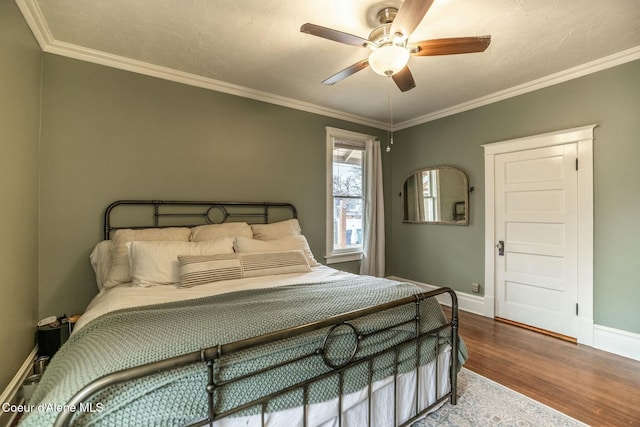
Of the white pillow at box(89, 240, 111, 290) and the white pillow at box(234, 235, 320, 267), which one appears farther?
the white pillow at box(234, 235, 320, 267)

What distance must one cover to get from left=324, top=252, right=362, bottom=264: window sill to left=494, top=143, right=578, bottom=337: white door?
1.71 metres

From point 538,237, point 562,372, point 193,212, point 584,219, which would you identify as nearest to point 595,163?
point 584,219

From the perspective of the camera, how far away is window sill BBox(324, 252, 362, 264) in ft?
12.5

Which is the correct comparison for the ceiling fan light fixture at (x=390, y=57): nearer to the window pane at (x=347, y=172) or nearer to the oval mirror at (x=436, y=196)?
the window pane at (x=347, y=172)

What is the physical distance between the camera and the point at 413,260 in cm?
424

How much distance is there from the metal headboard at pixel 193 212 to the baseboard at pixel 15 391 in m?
0.98

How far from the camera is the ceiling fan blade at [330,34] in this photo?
5.34 ft

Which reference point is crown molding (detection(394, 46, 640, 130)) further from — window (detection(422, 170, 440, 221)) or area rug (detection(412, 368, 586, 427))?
area rug (detection(412, 368, 586, 427))

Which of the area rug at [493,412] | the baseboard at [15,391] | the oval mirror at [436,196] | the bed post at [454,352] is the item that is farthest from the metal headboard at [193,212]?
the area rug at [493,412]

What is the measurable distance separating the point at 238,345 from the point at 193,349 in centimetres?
22

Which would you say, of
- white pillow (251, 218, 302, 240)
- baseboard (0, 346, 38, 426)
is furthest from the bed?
baseboard (0, 346, 38, 426)

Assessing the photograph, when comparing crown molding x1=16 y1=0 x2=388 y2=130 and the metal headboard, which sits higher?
crown molding x1=16 y1=0 x2=388 y2=130

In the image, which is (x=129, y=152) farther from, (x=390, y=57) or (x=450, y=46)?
(x=450, y=46)

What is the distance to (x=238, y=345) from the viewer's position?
100 centimetres
